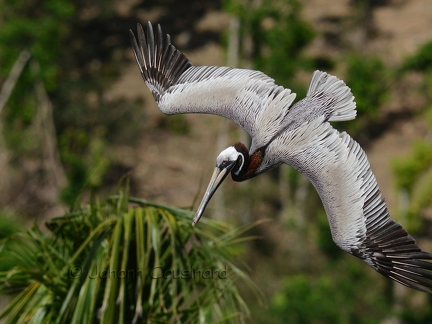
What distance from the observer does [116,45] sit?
1799 inches

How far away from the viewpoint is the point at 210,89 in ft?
29.1

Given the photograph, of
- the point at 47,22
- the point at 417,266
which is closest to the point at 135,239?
the point at 417,266

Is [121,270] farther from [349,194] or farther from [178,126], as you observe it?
[178,126]

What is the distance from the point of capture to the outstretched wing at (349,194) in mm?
7500

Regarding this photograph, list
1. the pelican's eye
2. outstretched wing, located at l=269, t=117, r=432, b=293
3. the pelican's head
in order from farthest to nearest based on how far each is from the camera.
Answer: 1. the pelican's eye
2. the pelican's head
3. outstretched wing, located at l=269, t=117, r=432, b=293

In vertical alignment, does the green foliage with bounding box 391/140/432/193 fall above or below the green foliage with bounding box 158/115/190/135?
below

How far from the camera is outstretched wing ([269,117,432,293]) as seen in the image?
7500mm

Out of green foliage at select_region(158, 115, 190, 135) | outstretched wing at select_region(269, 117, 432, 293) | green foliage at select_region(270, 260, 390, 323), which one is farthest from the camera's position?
green foliage at select_region(158, 115, 190, 135)

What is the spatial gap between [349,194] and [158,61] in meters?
2.62

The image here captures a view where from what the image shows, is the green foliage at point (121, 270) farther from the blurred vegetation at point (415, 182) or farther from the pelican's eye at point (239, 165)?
the blurred vegetation at point (415, 182)

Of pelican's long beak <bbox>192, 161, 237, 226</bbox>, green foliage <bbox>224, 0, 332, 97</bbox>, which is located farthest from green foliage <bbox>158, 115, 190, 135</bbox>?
pelican's long beak <bbox>192, 161, 237, 226</bbox>

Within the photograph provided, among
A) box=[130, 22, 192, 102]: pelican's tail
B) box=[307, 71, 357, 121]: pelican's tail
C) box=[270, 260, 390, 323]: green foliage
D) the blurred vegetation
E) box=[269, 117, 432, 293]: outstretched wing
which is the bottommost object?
box=[269, 117, 432, 293]: outstretched wing

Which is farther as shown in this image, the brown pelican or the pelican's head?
the pelican's head

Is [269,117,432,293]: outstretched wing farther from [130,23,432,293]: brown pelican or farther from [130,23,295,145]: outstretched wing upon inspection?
[130,23,295,145]: outstretched wing
